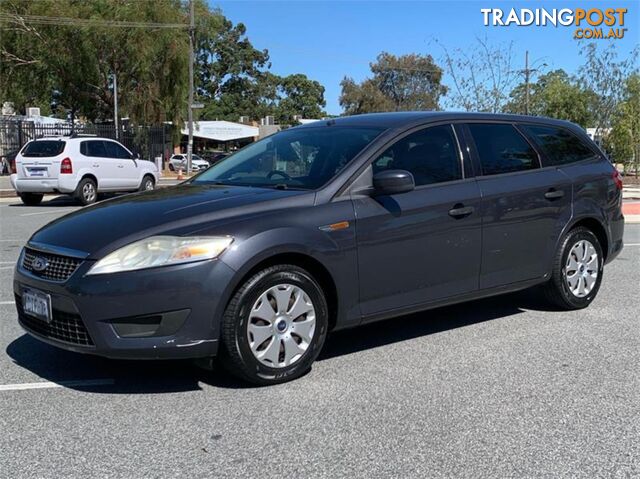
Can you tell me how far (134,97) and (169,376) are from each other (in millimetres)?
→ 34697

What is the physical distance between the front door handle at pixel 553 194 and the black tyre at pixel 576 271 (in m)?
0.37

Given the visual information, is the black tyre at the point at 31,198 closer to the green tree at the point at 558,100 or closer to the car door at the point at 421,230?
the car door at the point at 421,230

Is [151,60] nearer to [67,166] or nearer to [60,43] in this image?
[60,43]

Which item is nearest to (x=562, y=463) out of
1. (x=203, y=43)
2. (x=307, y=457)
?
(x=307, y=457)

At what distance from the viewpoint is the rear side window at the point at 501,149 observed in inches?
215

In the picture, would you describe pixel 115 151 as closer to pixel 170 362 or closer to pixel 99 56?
pixel 170 362

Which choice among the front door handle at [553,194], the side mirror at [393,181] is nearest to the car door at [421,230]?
the side mirror at [393,181]

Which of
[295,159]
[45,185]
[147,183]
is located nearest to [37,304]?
[295,159]

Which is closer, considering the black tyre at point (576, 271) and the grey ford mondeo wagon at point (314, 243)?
the grey ford mondeo wagon at point (314, 243)

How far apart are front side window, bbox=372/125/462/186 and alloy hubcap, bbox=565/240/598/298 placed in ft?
5.15

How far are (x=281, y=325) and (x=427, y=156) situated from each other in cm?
179

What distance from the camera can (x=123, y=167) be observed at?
18.8 metres

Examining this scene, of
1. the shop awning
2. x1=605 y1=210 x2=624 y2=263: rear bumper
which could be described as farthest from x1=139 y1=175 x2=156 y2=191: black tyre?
the shop awning

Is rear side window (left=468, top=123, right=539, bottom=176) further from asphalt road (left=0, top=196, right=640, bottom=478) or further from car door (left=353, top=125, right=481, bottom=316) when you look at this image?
asphalt road (left=0, top=196, right=640, bottom=478)
